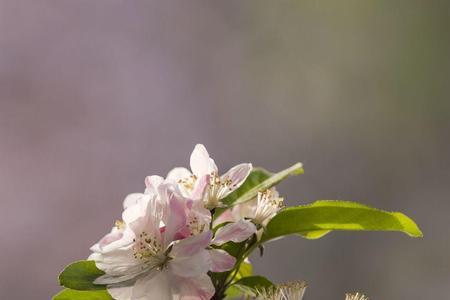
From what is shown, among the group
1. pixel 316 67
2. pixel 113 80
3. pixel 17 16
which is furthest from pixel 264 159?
pixel 17 16

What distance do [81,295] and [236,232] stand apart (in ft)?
0.64

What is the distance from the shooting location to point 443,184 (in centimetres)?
246

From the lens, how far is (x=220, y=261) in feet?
2.21

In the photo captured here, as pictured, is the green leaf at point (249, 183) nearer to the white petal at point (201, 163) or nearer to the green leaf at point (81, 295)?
the white petal at point (201, 163)

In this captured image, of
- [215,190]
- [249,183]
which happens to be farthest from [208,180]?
[249,183]

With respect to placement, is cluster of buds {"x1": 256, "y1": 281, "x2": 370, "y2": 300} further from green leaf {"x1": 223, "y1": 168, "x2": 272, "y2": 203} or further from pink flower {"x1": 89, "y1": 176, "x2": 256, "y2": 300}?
green leaf {"x1": 223, "y1": 168, "x2": 272, "y2": 203}

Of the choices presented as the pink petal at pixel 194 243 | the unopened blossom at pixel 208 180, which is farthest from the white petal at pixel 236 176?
the pink petal at pixel 194 243

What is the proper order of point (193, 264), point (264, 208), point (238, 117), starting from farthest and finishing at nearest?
1. point (238, 117)
2. point (264, 208)
3. point (193, 264)

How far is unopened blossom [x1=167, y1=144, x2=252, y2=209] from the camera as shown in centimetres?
71

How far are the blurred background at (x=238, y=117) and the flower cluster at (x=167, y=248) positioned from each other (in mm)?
1648

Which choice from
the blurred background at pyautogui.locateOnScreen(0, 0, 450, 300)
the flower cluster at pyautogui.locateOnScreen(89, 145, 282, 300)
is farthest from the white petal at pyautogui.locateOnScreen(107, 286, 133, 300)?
the blurred background at pyautogui.locateOnScreen(0, 0, 450, 300)

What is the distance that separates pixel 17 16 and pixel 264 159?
0.99m

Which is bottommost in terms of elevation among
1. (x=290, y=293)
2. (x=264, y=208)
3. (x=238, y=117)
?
(x=290, y=293)

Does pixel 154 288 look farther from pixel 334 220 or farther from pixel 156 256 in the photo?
pixel 334 220
